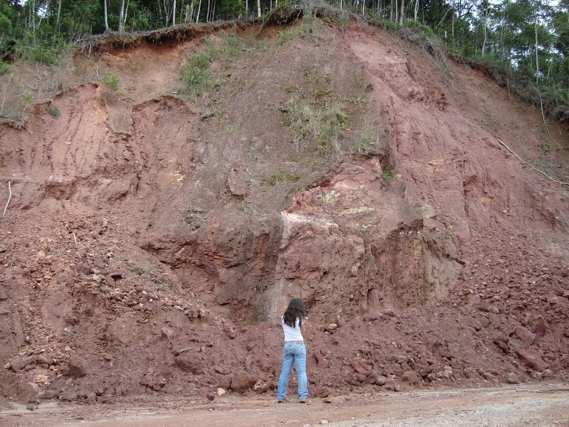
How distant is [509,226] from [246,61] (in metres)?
7.63

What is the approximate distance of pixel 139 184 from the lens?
40.2 feet

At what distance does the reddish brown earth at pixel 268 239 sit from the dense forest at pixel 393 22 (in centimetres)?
174

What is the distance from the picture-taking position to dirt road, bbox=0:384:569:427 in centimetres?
630

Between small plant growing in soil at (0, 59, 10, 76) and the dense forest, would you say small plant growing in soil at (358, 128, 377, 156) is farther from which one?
small plant growing in soil at (0, 59, 10, 76)

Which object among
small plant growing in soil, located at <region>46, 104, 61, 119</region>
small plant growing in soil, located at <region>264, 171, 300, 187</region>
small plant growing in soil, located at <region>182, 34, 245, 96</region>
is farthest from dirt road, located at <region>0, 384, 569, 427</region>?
small plant growing in soil, located at <region>182, 34, 245, 96</region>

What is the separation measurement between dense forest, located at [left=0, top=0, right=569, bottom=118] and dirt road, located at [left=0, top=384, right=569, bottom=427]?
952 centimetres

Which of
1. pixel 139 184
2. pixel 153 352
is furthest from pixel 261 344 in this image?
pixel 139 184

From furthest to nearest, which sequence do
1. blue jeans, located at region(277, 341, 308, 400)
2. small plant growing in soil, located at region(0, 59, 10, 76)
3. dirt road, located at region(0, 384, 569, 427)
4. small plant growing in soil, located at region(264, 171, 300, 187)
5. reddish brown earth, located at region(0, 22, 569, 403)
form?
1. small plant growing in soil, located at region(0, 59, 10, 76)
2. small plant growing in soil, located at region(264, 171, 300, 187)
3. reddish brown earth, located at region(0, 22, 569, 403)
4. blue jeans, located at region(277, 341, 308, 400)
5. dirt road, located at region(0, 384, 569, 427)

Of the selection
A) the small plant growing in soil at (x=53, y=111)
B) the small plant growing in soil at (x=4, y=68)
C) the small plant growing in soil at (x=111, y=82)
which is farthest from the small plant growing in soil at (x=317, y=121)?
the small plant growing in soil at (x=4, y=68)

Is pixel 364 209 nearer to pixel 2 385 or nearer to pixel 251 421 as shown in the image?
pixel 251 421

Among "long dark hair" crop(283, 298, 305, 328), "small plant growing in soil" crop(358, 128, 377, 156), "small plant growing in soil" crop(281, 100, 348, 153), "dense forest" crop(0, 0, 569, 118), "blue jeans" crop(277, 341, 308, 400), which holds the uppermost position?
"dense forest" crop(0, 0, 569, 118)

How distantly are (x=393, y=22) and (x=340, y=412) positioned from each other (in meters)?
13.2

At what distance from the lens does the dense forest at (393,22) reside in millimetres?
15336

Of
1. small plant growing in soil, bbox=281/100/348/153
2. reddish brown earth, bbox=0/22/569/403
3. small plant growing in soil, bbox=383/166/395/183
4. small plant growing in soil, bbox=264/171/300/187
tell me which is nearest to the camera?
reddish brown earth, bbox=0/22/569/403
